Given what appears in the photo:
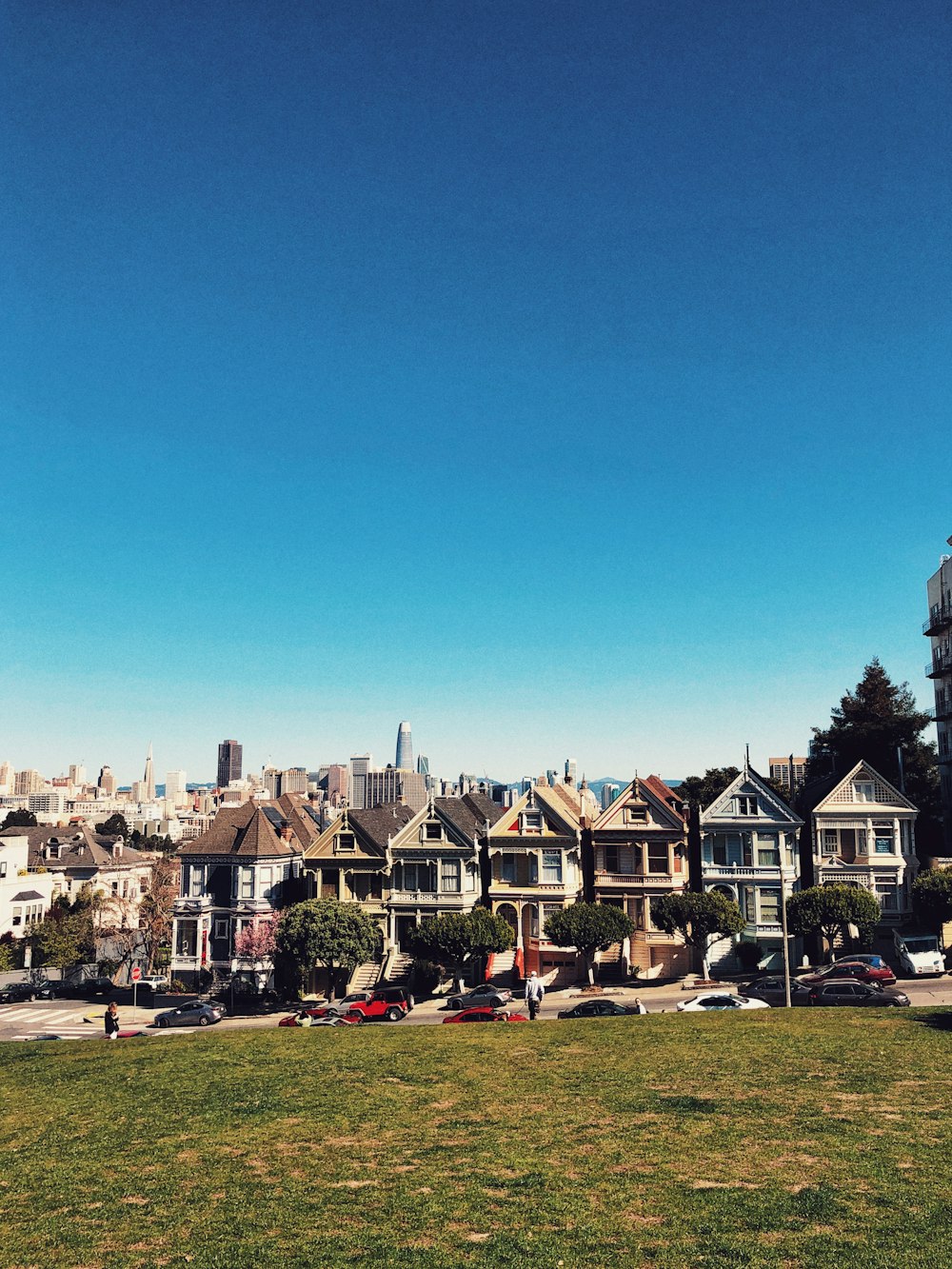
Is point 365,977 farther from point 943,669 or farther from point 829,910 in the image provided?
point 943,669

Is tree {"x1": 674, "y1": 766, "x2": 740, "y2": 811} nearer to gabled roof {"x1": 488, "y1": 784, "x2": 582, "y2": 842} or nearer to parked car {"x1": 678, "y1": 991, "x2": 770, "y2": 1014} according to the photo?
gabled roof {"x1": 488, "y1": 784, "x2": 582, "y2": 842}

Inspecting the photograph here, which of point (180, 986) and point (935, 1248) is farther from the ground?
point (935, 1248)

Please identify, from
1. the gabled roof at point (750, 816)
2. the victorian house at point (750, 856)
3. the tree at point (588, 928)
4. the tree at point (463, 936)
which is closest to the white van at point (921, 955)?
the victorian house at point (750, 856)

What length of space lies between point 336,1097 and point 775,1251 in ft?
50.4

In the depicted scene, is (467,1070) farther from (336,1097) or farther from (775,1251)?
(775,1251)

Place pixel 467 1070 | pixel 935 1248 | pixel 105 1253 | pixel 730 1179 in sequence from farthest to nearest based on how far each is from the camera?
pixel 467 1070, pixel 730 1179, pixel 105 1253, pixel 935 1248

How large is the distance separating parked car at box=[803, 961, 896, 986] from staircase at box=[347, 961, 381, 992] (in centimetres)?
2951

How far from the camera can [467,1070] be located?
31.4 meters

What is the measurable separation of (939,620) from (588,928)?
38.0 meters

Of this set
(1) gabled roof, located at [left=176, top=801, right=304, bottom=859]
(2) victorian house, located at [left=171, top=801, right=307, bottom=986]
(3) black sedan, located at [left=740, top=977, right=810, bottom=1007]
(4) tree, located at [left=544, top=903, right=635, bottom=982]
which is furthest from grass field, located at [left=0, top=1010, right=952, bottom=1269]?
(1) gabled roof, located at [left=176, top=801, right=304, bottom=859]

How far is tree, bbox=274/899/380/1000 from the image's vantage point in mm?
60938

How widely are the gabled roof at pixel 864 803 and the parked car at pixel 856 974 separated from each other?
13324 millimetres

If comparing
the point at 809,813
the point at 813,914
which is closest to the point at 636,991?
the point at 813,914

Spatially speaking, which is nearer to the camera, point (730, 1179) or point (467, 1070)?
point (730, 1179)
